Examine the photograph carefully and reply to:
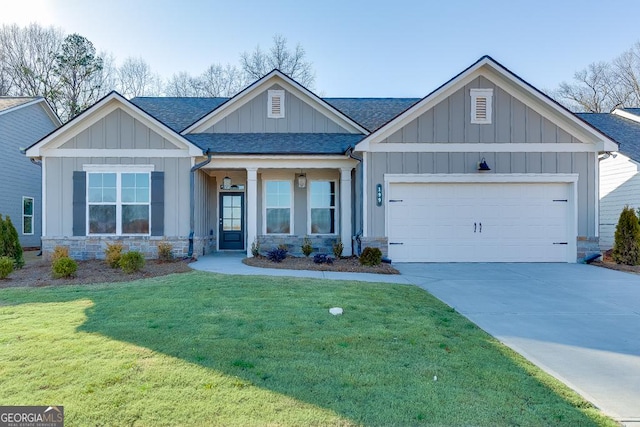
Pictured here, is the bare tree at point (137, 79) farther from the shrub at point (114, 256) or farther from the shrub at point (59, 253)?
the shrub at point (114, 256)

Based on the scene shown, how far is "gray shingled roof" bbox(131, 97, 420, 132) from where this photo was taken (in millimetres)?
13766

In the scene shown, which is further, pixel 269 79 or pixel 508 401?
pixel 269 79

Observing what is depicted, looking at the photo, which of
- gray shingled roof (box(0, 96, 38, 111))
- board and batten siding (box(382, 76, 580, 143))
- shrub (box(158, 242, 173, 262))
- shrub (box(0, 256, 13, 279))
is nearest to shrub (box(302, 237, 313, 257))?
shrub (box(158, 242, 173, 262))

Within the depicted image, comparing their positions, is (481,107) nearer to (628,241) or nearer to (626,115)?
(628,241)

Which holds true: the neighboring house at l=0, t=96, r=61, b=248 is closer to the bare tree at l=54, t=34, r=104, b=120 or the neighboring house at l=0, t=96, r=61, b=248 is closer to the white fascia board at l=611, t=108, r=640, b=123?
the bare tree at l=54, t=34, r=104, b=120

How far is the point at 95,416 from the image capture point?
8.72 feet

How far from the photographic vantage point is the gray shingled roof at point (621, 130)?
47.1 feet

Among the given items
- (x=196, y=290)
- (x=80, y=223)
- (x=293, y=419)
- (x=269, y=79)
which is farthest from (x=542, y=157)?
(x=80, y=223)

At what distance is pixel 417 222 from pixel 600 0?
1190 cm

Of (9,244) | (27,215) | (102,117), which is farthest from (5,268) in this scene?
(27,215)

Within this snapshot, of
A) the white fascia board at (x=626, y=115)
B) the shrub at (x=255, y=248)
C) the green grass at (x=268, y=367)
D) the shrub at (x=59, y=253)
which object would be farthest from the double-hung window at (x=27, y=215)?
the white fascia board at (x=626, y=115)

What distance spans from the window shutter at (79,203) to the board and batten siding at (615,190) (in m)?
16.6

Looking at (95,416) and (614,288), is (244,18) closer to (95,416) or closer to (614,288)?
(614,288)

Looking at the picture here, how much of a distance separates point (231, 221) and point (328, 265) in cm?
523
